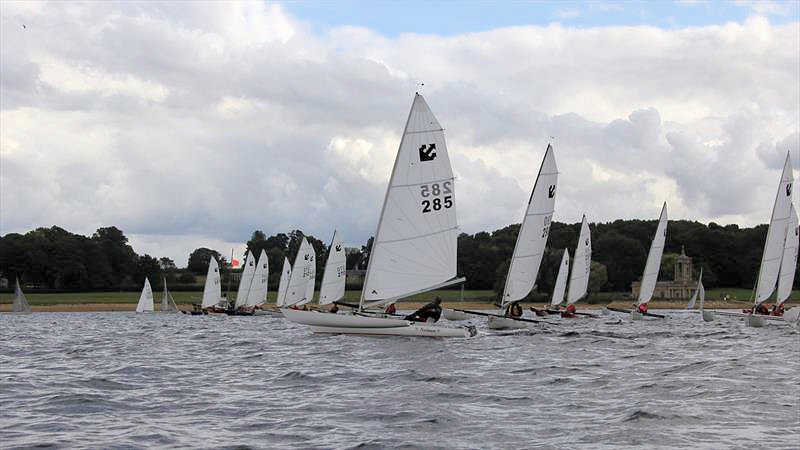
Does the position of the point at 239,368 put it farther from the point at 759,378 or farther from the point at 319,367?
the point at 759,378

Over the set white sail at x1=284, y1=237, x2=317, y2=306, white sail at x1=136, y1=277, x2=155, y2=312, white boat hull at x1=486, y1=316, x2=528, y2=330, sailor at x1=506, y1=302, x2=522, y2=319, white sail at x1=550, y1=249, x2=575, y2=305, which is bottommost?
white sail at x1=136, y1=277, x2=155, y2=312

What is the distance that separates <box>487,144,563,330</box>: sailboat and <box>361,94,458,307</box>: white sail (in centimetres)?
1117

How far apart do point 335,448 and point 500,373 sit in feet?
35.8

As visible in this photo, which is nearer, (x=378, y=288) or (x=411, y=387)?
(x=411, y=387)

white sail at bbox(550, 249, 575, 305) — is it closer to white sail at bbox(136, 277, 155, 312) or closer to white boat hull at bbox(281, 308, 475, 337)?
white boat hull at bbox(281, 308, 475, 337)

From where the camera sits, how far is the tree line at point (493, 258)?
457ft

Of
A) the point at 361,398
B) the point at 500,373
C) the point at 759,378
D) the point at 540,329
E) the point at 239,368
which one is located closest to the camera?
the point at 361,398

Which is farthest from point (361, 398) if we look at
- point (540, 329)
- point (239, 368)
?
point (540, 329)

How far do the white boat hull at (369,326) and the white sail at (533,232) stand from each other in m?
11.2

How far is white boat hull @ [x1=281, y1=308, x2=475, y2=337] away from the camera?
34.2 meters

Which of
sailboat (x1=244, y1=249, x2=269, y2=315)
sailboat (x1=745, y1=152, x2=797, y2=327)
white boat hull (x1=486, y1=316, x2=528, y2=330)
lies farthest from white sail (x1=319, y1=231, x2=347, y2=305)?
sailboat (x1=745, y1=152, x2=797, y2=327)

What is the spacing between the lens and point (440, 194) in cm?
3594

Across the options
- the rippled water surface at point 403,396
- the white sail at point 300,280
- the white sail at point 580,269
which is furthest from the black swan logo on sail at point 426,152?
the white sail at point 300,280

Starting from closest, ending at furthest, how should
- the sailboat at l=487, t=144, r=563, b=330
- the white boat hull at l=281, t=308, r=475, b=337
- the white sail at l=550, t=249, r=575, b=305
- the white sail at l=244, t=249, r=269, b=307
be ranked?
1. the white boat hull at l=281, t=308, r=475, b=337
2. the sailboat at l=487, t=144, r=563, b=330
3. the white sail at l=550, t=249, r=575, b=305
4. the white sail at l=244, t=249, r=269, b=307
